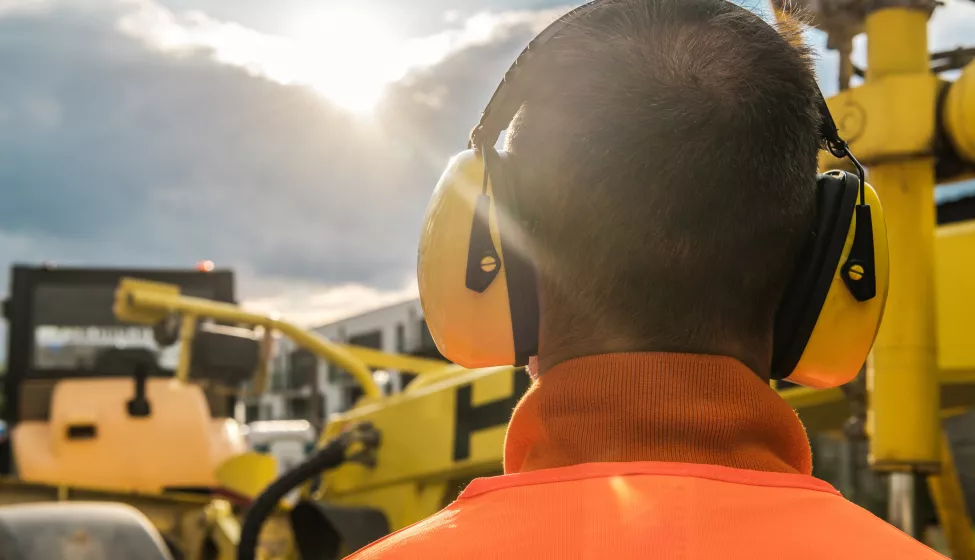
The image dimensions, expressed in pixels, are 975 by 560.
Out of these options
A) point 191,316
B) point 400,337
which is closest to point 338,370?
point 400,337

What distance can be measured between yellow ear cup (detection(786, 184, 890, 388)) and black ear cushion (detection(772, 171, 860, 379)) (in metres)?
0.03

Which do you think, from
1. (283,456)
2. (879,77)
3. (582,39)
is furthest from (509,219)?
(283,456)

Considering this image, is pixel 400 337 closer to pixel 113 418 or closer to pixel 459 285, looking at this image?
pixel 113 418

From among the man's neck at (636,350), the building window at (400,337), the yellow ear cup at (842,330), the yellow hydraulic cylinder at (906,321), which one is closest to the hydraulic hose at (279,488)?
the yellow hydraulic cylinder at (906,321)

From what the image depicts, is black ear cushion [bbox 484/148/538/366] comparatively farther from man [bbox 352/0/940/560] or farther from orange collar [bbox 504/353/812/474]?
orange collar [bbox 504/353/812/474]

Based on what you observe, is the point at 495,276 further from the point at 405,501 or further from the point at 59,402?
the point at 59,402

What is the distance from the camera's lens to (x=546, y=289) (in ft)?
3.25

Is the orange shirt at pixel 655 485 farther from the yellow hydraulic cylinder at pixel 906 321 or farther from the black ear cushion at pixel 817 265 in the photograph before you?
the yellow hydraulic cylinder at pixel 906 321

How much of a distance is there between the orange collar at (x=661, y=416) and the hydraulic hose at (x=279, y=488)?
2.81 metres

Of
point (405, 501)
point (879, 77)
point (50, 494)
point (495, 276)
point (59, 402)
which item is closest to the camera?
point (495, 276)

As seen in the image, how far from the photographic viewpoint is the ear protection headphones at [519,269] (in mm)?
1009

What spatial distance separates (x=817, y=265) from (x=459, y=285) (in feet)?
1.16

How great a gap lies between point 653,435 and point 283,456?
20046 millimetres

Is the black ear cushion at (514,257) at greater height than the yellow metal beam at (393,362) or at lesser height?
greater
